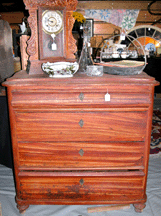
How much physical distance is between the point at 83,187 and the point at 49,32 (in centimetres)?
113

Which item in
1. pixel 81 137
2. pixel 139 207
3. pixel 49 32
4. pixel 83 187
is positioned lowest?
pixel 139 207

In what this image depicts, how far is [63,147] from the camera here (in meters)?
1.38

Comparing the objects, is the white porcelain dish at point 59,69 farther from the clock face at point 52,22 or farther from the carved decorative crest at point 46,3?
the carved decorative crest at point 46,3

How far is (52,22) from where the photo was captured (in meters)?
1.41

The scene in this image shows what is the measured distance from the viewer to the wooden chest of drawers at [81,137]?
126 centimetres

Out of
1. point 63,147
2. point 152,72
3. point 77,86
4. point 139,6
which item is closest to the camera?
point 77,86

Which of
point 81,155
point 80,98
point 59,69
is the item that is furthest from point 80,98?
point 81,155

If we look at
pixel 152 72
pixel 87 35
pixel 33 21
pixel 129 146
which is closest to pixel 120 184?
pixel 129 146

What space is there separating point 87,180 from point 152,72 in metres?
3.28

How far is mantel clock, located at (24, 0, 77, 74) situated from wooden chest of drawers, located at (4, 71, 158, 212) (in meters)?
0.21

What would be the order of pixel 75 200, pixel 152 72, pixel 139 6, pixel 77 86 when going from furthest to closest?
pixel 139 6 < pixel 152 72 < pixel 75 200 < pixel 77 86

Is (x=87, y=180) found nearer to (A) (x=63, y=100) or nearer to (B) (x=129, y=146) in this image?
Answer: (B) (x=129, y=146)

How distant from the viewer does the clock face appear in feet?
4.58

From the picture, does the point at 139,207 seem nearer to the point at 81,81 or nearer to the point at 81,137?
the point at 81,137
